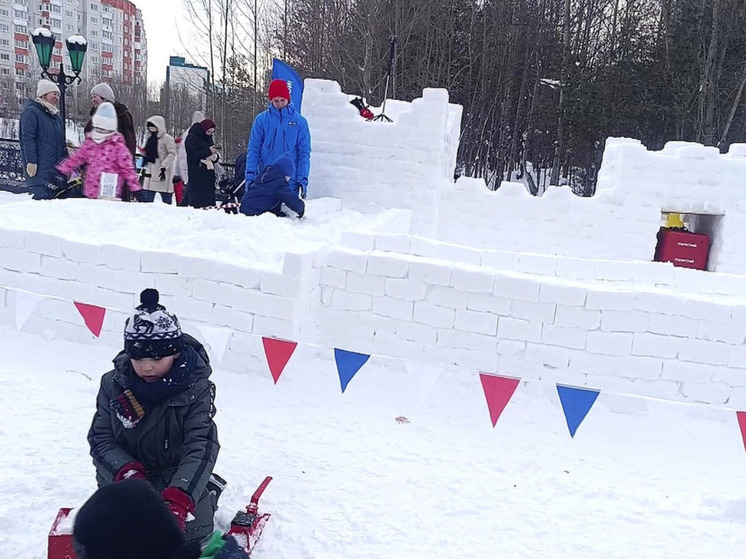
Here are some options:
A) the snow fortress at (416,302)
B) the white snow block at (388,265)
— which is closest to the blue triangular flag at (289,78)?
the snow fortress at (416,302)

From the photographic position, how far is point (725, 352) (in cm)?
437

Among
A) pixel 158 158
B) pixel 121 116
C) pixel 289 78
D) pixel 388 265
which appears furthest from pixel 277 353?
pixel 289 78

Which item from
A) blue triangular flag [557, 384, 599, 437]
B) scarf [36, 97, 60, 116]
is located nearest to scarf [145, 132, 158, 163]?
scarf [36, 97, 60, 116]

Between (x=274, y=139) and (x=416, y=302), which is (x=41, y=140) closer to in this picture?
(x=274, y=139)

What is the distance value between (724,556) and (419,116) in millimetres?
7274

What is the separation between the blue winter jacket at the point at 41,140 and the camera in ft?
22.5

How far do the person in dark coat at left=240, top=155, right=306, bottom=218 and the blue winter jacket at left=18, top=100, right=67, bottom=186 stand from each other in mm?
2184

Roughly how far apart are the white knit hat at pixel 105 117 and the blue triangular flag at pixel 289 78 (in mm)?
3024

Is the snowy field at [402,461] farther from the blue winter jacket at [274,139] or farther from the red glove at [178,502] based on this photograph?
the blue winter jacket at [274,139]

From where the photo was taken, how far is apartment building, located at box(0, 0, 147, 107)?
5456 centimetres

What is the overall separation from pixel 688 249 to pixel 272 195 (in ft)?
26.2

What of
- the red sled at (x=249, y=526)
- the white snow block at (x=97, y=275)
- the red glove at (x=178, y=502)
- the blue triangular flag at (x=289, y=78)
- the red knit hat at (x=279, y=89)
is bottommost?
the red sled at (x=249, y=526)

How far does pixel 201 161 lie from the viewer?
887 centimetres

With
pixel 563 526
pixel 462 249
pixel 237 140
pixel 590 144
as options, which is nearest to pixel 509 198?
pixel 462 249
